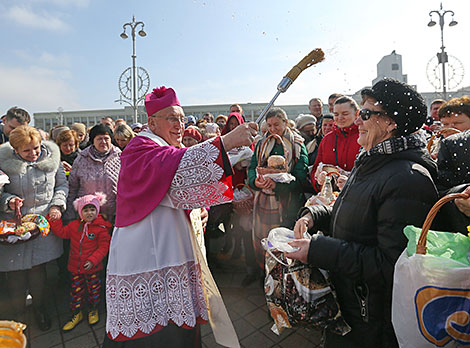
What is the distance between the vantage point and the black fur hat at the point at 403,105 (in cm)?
153

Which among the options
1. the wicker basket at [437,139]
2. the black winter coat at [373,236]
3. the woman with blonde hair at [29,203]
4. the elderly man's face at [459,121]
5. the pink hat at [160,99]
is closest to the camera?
the black winter coat at [373,236]

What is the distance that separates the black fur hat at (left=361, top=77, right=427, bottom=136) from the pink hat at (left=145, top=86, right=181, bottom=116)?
1.40 metres

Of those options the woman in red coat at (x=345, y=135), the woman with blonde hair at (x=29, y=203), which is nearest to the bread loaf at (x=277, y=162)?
the woman in red coat at (x=345, y=135)

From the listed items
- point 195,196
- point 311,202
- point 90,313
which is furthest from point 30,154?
point 311,202

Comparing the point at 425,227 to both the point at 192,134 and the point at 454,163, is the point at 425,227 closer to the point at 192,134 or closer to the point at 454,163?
the point at 454,163

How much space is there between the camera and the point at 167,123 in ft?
7.08

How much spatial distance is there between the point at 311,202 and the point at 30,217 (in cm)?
300

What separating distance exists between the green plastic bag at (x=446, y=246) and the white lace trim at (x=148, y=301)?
1379 mm

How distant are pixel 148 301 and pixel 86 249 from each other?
201 cm

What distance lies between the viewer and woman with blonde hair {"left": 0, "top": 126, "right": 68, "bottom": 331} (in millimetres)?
3250

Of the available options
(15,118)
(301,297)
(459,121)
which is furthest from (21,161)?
(459,121)

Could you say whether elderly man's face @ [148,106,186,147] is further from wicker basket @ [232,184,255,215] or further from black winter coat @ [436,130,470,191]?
wicker basket @ [232,184,255,215]

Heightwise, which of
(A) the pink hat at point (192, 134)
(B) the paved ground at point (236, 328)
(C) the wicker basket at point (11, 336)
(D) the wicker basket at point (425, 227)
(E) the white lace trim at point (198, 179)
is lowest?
(B) the paved ground at point (236, 328)

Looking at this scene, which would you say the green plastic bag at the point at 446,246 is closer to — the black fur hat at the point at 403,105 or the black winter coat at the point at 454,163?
the black fur hat at the point at 403,105
